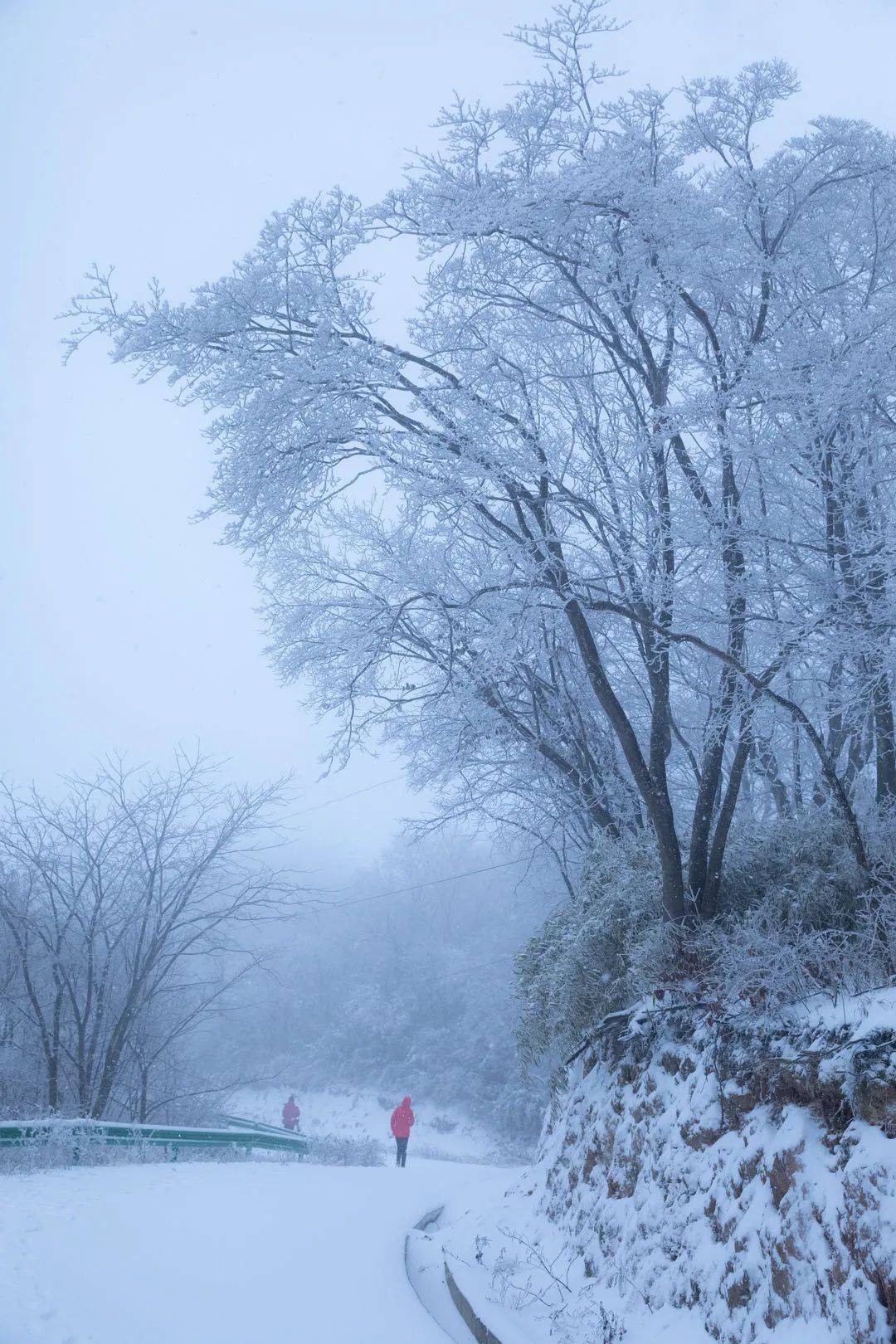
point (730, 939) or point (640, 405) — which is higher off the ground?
point (640, 405)

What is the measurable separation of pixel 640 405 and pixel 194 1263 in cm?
780

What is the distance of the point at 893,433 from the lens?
6953 millimetres

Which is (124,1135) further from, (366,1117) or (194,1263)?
(366,1117)

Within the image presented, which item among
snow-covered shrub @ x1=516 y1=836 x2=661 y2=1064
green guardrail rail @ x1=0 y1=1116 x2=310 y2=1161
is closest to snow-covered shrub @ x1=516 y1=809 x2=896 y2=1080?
snow-covered shrub @ x1=516 y1=836 x2=661 y2=1064

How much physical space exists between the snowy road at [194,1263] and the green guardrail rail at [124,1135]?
599mm

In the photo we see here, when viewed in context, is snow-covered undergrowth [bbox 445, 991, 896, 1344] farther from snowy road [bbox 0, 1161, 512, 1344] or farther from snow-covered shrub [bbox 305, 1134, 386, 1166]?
snow-covered shrub [bbox 305, 1134, 386, 1166]

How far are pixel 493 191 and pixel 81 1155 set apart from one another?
32.3 ft

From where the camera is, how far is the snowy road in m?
4.87

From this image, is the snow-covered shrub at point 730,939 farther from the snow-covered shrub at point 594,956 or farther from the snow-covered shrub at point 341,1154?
the snow-covered shrub at point 341,1154

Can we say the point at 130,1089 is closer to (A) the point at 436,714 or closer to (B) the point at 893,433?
(A) the point at 436,714

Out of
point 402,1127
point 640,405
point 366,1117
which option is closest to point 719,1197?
point 640,405

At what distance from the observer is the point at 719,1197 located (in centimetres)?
451

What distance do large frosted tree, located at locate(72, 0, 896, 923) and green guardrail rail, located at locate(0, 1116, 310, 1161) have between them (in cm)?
483

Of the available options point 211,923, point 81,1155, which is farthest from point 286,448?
point 211,923
